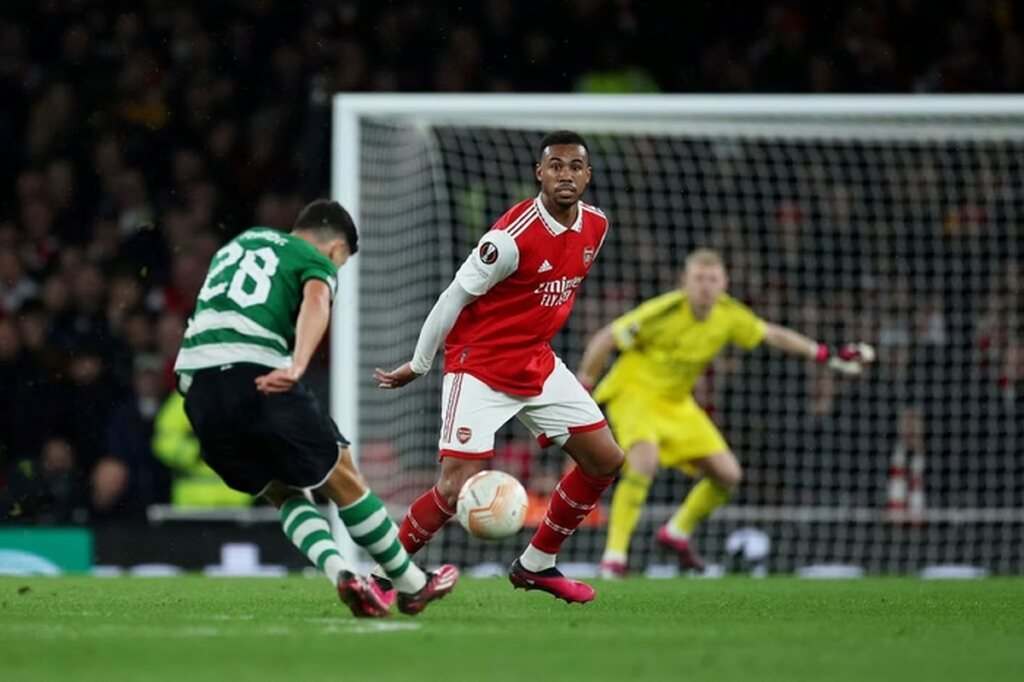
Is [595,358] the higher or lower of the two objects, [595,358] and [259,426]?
Answer: the higher

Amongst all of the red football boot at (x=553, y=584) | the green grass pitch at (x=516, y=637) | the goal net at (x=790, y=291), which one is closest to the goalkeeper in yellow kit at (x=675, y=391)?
the goal net at (x=790, y=291)

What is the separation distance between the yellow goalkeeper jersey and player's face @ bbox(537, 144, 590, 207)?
11.5 feet

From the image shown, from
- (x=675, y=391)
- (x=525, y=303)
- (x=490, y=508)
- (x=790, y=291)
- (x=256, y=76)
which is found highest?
(x=256, y=76)

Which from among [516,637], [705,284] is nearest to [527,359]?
[516,637]

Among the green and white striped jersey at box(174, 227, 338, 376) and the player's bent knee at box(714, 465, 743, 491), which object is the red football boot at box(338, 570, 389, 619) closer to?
the green and white striped jersey at box(174, 227, 338, 376)

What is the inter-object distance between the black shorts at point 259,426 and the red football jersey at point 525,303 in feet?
3.87

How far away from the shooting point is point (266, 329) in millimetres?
6387

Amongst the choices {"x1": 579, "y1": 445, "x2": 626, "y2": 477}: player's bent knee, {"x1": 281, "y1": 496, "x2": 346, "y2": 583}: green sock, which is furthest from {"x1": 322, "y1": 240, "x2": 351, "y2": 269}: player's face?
{"x1": 579, "y1": 445, "x2": 626, "y2": 477}: player's bent knee

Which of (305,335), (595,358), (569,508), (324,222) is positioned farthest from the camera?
(595,358)

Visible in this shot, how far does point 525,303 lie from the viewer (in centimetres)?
739

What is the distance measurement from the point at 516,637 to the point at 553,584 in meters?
1.69

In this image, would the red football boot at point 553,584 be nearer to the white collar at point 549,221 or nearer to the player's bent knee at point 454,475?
the player's bent knee at point 454,475

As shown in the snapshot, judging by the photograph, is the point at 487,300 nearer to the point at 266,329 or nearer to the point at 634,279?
the point at 266,329

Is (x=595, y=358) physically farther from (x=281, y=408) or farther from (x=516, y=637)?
(x=516, y=637)
